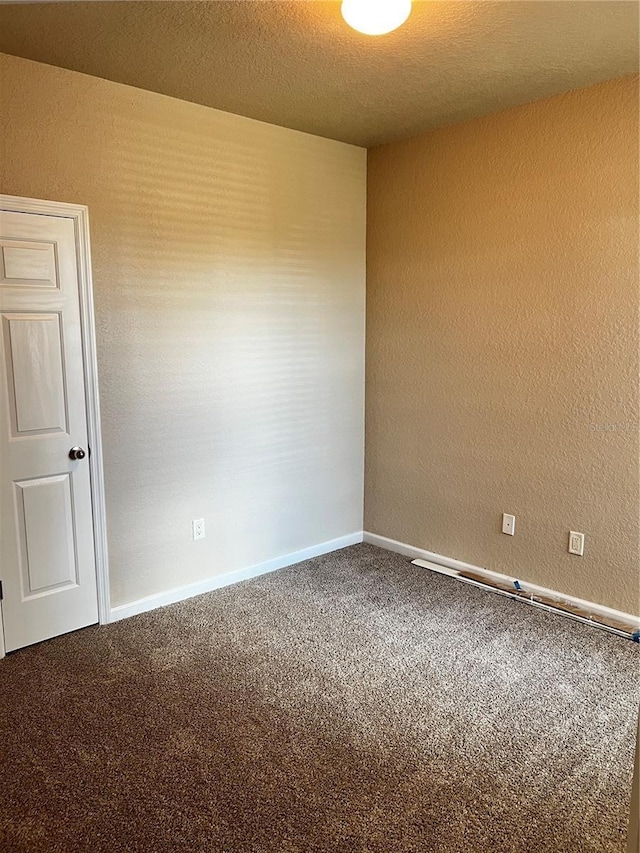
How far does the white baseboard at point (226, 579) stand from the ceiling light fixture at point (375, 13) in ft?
9.17

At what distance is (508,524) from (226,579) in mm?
1675

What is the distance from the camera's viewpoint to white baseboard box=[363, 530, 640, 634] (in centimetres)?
310

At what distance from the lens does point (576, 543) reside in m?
3.23

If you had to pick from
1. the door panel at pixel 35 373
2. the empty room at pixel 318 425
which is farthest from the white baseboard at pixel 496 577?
the door panel at pixel 35 373

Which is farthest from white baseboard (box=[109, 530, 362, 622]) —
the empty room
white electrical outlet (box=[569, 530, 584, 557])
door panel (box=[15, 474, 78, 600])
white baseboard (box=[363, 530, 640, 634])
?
white electrical outlet (box=[569, 530, 584, 557])

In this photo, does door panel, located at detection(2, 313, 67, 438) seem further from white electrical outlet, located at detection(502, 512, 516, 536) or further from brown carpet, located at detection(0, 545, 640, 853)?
white electrical outlet, located at detection(502, 512, 516, 536)

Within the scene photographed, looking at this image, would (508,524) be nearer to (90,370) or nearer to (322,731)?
(322,731)

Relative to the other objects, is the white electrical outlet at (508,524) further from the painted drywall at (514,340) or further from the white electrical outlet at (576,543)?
the white electrical outlet at (576,543)

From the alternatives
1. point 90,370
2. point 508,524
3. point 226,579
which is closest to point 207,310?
point 90,370

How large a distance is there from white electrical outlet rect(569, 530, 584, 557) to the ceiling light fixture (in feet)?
8.17

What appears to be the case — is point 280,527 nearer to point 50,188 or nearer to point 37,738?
point 37,738

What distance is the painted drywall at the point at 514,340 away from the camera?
298 centimetres

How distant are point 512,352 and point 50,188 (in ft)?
8.08

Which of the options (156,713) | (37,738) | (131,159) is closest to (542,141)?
(131,159)
